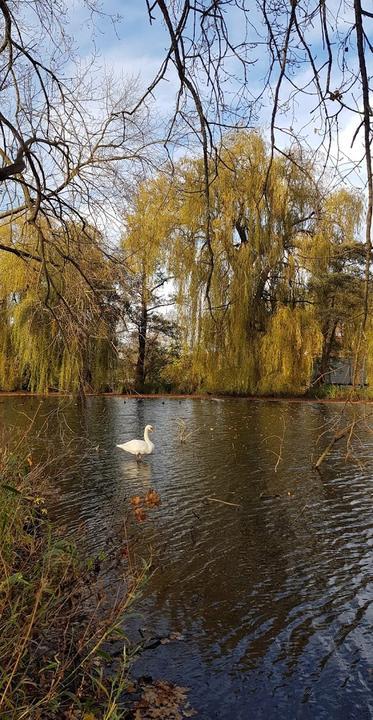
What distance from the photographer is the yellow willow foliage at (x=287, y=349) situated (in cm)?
1869

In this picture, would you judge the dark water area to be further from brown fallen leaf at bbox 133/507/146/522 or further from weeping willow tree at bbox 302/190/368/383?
weeping willow tree at bbox 302/190/368/383

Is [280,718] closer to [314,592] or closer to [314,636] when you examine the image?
[314,636]

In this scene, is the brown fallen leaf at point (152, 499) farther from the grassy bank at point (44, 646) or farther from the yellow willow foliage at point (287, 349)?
the yellow willow foliage at point (287, 349)

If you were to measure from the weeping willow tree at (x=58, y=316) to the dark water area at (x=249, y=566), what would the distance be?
59cm

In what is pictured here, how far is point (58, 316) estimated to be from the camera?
443 centimetres

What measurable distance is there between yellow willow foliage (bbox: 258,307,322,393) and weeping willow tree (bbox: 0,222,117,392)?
16.0 ft

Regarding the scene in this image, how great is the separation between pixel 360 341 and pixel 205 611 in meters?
2.98

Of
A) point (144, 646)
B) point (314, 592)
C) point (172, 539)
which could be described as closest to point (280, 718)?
point (144, 646)

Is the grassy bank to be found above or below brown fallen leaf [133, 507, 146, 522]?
above

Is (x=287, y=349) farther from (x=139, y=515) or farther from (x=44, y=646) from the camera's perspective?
(x=44, y=646)

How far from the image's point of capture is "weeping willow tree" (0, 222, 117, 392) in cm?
404

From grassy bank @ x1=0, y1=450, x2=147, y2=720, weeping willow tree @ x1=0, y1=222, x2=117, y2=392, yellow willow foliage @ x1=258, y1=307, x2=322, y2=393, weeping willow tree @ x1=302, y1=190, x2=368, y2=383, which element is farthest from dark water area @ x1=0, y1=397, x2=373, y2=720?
weeping willow tree @ x1=302, y1=190, x2=368, y2=383

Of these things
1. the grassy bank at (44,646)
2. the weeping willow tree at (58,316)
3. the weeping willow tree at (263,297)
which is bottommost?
the grassy bank at (44,646)

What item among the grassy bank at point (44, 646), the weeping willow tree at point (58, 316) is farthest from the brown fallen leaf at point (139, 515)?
the grassy bank at point (44, 646)
